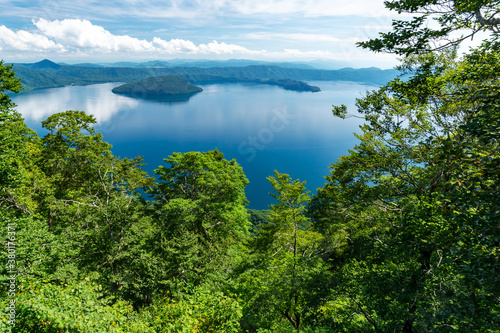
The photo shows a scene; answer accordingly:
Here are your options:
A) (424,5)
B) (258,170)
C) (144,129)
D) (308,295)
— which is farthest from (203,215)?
(144,129)

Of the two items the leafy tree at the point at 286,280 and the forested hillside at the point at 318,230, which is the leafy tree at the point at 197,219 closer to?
the forested hillside at the point at 318,230

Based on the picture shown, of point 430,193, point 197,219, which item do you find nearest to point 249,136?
point 197,219

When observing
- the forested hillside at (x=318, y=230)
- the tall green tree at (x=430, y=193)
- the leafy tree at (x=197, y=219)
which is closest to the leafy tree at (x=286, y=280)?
the forested hillside at (x=318, y=230)

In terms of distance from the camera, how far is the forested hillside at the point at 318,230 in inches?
173

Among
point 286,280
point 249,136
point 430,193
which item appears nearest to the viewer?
point 430,193

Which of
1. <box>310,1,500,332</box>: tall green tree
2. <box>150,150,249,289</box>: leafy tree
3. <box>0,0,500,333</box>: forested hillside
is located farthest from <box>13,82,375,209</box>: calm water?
<box>310,1,500,332</box>: tall green tree

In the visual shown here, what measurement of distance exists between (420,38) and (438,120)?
3.25 meters

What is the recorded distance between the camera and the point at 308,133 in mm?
118250

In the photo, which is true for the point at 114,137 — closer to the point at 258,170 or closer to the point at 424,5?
the point at 258,170

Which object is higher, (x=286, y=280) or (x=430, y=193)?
(x=430, y=193)

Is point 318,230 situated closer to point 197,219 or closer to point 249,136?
point 197,219

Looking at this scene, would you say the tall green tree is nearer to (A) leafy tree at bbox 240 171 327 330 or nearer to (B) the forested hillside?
(B) the forested hillside

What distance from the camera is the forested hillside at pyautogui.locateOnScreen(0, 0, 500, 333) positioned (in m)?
4.38

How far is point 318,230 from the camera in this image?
16125 mm
